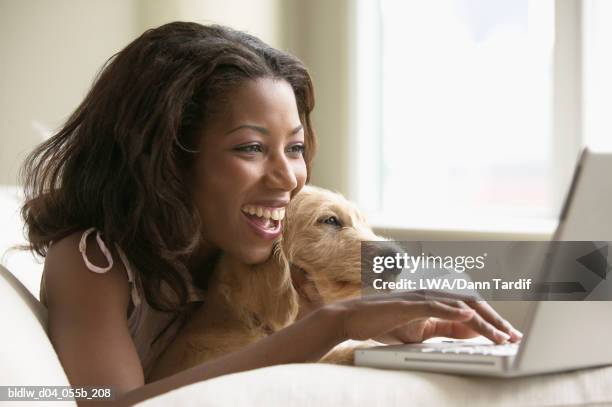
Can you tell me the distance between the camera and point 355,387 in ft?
2.83

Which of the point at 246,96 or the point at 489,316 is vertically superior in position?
the point at 246,96

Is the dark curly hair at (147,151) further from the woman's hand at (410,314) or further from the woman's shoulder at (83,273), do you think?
the woman's hand at (410,314)

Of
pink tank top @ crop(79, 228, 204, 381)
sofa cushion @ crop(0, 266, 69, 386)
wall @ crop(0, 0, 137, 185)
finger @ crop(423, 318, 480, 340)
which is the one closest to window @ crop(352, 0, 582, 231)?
wall @ crop(0, 0, 137, 185)

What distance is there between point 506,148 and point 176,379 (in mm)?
2531

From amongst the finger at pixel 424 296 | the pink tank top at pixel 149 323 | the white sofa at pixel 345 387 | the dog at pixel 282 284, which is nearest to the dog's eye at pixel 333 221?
the dog at pixel 282 284

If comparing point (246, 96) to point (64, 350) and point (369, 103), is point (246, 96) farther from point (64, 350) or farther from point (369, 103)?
point (369, 103)

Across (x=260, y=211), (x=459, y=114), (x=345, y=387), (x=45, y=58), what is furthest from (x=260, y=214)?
(x=459, y=114)

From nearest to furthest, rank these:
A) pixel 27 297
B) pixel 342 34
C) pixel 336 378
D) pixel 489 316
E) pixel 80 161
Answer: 1. pixel 336 378
2. pixel 489 316
3. pixel 27 297
4. pixel 80 161
5. pixel 342 34

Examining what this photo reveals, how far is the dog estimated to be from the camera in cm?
138

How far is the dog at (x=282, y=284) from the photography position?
4.52 ft

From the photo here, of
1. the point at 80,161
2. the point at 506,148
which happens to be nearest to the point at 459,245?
the point at 506,148

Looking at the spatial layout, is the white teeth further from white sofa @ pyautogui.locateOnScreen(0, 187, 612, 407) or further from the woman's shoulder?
white sofa @ pyautogui.locateOnScreen(0, 187, 612, 407)

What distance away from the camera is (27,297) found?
1.17 m

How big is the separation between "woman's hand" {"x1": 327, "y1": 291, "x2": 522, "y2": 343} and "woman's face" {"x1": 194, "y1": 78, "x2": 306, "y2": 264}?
35 centimetres
